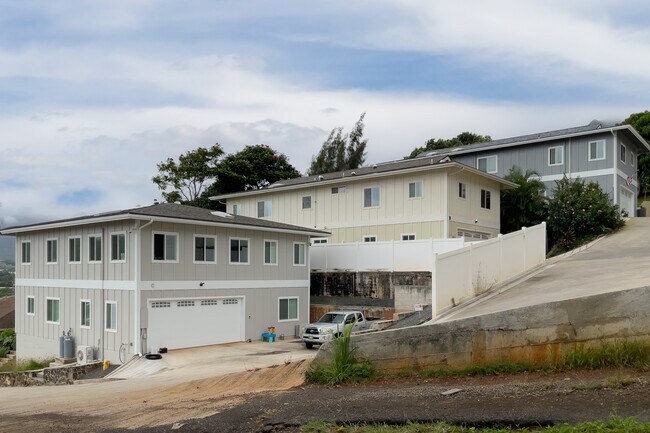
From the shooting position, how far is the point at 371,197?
3556 cm

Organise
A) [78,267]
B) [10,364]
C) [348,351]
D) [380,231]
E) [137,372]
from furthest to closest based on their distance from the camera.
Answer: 1. [380,231]
2. [10,364]
3. [78,267]
4. [137,372]
5. [348,351]

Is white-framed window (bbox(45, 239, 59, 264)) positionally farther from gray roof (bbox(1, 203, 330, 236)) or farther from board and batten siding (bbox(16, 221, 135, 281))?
gray roof (bbox(1, 203, 330, 236))

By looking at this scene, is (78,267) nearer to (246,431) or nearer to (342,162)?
(246,431)

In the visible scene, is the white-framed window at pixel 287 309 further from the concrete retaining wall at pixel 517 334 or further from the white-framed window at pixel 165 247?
the concrete retaining wall at pixel 517 334

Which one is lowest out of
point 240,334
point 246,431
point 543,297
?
point 240,334

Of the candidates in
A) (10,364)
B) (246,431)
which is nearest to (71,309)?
(10,364)

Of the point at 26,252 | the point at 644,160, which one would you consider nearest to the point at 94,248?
the point at 26,252

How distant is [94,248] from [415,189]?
670 inches

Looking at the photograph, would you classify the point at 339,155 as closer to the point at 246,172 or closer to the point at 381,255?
the point at 246,172

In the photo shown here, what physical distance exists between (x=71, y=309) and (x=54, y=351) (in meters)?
2.72

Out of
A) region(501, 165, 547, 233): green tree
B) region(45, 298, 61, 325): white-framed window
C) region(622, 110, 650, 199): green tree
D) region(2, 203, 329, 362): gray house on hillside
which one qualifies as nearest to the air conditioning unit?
region(2, 203, 329, 362): gray house on hillside

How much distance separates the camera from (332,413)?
8219 millimetres

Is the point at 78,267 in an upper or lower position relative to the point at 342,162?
lower

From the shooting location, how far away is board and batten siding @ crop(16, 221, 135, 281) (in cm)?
2511
